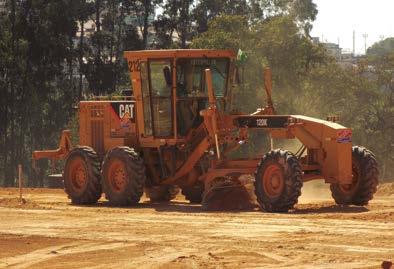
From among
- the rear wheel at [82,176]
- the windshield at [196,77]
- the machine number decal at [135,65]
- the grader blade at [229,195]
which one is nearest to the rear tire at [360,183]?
the grader blade at [229,195]

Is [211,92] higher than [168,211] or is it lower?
higher

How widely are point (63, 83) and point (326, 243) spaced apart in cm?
4986

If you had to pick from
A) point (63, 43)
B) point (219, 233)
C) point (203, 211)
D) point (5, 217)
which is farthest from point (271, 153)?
point (63, 43)

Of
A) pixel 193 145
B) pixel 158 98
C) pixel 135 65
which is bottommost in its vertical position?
pixel 193 145

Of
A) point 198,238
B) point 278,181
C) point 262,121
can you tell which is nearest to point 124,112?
point 262,121

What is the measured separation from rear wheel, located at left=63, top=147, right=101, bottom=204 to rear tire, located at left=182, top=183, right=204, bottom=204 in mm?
1972

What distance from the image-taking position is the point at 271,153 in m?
17.1

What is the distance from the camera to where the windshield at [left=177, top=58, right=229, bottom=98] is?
19.6 metres

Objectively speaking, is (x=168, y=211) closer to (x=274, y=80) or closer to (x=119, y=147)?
(x=119, y=147)

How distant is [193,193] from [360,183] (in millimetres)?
4662

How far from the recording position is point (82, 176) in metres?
21.2

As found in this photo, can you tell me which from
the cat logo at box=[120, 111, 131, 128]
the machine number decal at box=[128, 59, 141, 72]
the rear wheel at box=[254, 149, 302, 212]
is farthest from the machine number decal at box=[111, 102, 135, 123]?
the rear wheel at box=[254, 149, 302, 212]

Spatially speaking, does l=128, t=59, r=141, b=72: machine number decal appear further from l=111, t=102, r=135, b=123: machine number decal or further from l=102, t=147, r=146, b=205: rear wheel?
l=102, t=147, r=146, b=205: rear wheel

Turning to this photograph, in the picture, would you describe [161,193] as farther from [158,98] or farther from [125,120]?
[158,98]
